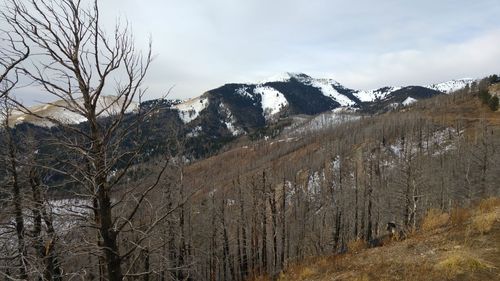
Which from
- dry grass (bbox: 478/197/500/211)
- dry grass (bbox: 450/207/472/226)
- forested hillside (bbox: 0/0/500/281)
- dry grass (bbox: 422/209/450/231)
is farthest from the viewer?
dry grass (bbox: 422/209/450/231)

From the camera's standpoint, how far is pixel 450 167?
244ft

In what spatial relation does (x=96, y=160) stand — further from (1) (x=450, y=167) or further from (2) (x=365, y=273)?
(1) (x=450, y=167)

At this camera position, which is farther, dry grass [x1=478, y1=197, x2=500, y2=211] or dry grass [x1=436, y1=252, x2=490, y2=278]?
dry grass [x1=478, y1=197, x2=500, y2=211]

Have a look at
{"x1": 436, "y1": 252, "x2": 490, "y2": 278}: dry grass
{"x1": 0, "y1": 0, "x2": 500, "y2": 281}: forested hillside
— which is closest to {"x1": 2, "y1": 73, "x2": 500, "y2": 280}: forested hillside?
{"x1": 0, "y1": 0, "x2": 500, "y2": 281}: forested hillside

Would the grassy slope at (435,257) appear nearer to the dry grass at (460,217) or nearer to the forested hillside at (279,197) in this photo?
the dry grass at (460,217)

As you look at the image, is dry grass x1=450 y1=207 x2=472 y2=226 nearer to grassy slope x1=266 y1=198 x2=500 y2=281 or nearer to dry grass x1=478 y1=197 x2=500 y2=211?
grassy slope x1=266 y1=198 x2=500 y2=281

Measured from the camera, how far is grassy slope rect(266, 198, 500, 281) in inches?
342

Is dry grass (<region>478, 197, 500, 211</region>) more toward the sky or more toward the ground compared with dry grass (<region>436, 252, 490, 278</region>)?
more toward the ground

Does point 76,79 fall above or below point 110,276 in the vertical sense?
above

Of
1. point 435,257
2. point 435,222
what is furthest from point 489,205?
point 435,257

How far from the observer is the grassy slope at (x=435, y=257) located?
8.68 metres

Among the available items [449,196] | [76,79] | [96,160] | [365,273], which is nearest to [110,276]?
[96,160]

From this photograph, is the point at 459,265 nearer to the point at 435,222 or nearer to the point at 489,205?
the point at 435,222

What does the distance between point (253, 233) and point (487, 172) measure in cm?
3344
